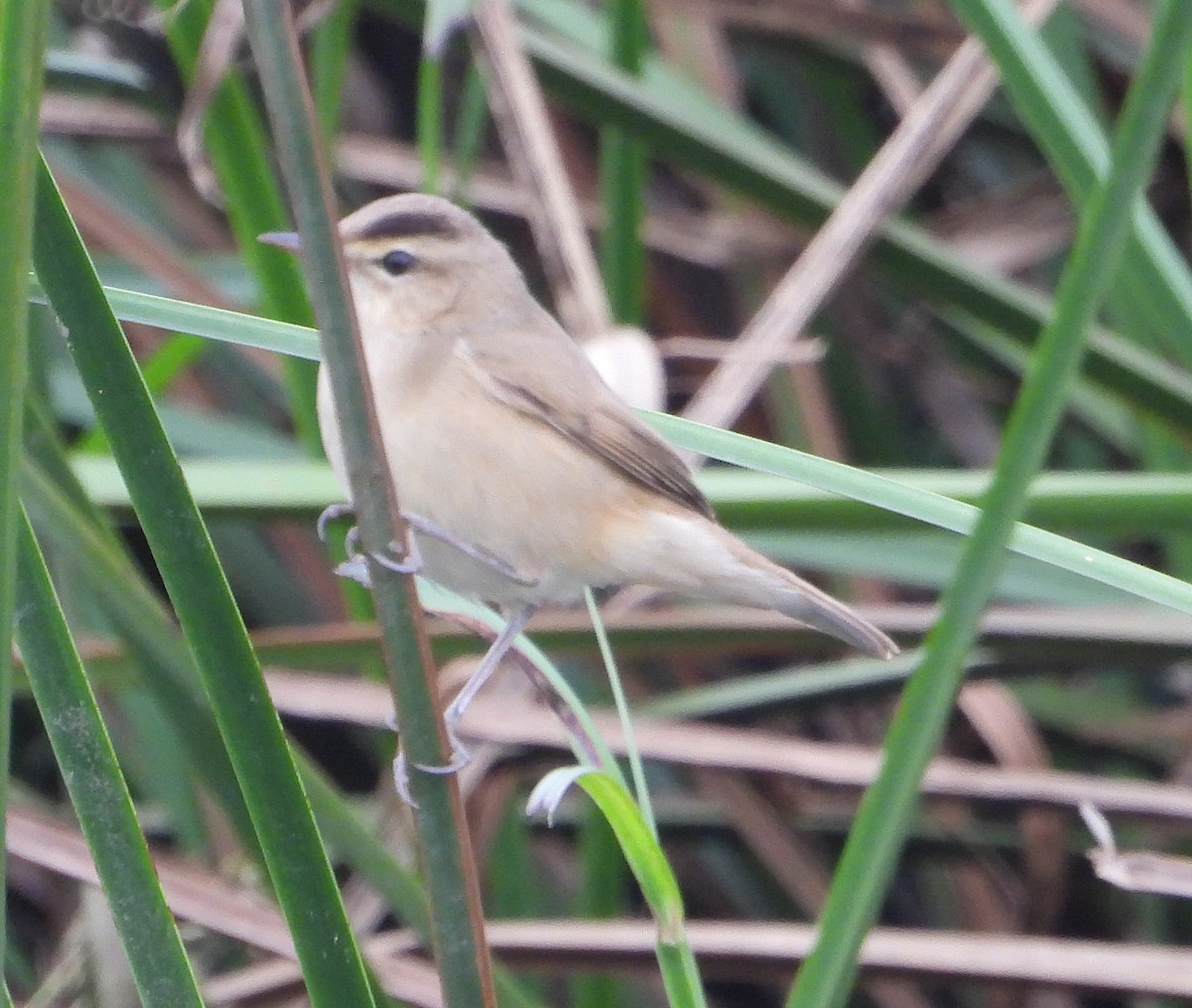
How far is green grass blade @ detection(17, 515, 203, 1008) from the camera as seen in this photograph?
2.78ft

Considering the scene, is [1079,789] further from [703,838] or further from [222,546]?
[222,546]

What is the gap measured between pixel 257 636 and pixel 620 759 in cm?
53

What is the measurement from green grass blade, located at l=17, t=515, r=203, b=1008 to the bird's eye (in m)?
0.89

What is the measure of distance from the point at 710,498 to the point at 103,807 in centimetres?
86

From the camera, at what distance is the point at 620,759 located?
6.76 ft

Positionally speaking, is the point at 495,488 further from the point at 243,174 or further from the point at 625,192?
the point at 625,192

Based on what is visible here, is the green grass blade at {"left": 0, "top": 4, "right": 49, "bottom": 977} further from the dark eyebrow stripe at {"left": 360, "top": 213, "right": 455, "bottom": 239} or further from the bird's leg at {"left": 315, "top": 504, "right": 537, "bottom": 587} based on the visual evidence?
the dark eyebrow stripe at {"left": 360, "top": 213, "right": 455, "bottom": 239}

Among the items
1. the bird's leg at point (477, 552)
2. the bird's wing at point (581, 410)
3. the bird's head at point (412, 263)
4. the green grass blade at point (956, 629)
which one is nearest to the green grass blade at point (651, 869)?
the green grass blade at point (956, 629)

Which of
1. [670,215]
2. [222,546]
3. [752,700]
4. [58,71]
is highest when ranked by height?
[670,215]

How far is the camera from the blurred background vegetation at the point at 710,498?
1517mm

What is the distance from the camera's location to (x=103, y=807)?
0.87 m

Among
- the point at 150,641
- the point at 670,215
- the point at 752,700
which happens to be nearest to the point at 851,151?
the point at 670,215

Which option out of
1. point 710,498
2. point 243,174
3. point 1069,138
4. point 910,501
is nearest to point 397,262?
point 243,174

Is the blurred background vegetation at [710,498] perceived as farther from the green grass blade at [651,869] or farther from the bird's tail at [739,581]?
the green grass blade at [651,869]
